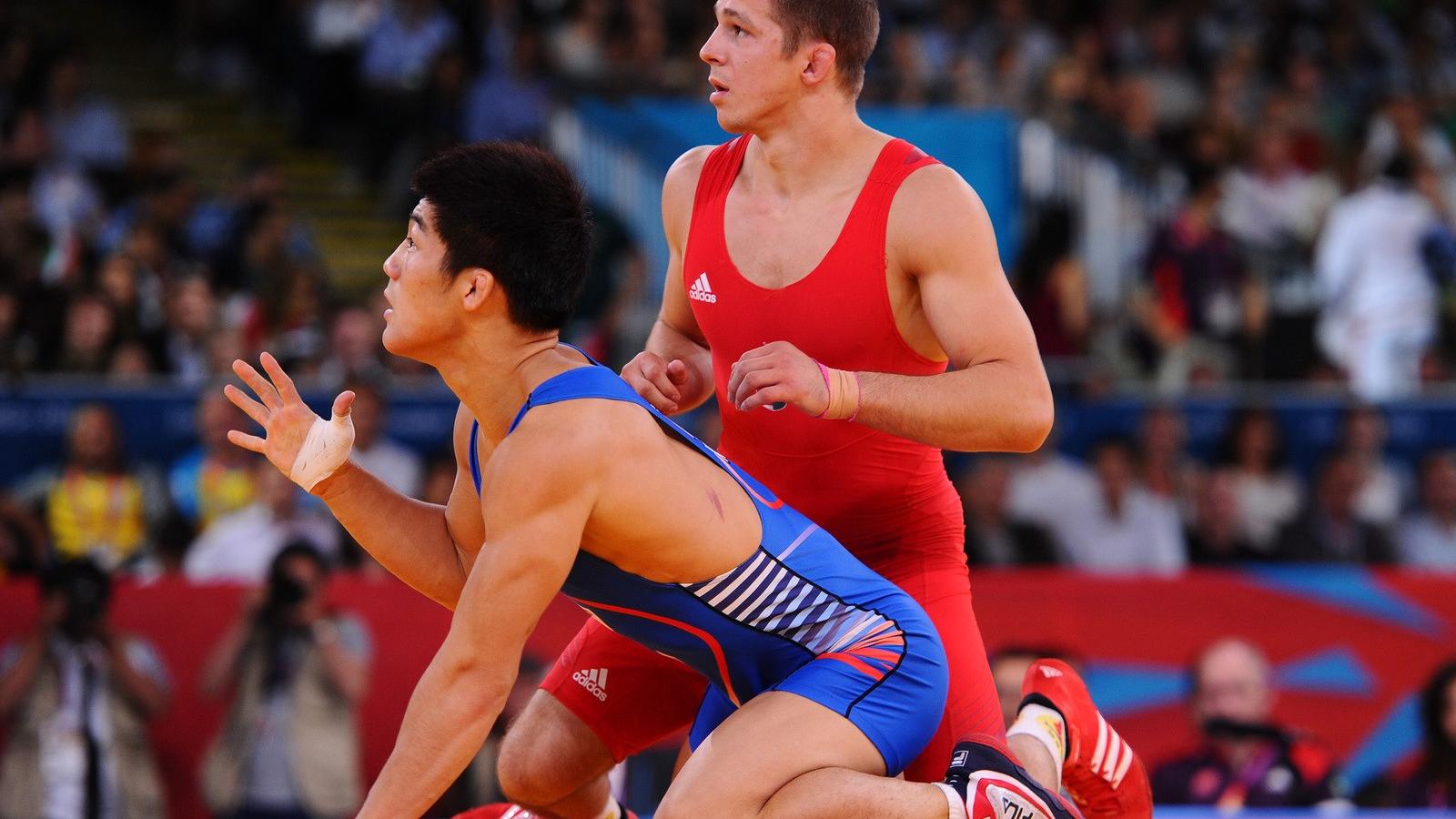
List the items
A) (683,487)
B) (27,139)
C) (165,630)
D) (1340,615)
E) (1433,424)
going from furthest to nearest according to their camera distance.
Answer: (27,139), (1433,424), (1340,615), (165,630), (683,487)

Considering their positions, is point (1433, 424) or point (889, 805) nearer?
point (889, 805)

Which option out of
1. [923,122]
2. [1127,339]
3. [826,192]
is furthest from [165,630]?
[1127,339]

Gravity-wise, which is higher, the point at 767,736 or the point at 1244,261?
the point at 1244,261

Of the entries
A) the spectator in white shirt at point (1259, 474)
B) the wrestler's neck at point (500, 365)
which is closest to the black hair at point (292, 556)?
the wrestler's neck at point (500, 365)

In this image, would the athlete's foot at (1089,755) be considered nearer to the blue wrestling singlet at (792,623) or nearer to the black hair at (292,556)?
the blue wrestling singlet at (792,623)

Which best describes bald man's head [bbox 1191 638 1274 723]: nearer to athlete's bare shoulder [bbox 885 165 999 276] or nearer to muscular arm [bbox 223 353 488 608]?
athlete's bare shoulder [bbox 885 165 999 276]

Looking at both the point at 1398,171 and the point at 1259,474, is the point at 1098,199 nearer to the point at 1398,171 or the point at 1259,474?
the point at 1398,171

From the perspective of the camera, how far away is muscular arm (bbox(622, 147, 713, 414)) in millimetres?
4074

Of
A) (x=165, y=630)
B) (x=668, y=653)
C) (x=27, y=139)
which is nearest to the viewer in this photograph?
(x=668, y=653)

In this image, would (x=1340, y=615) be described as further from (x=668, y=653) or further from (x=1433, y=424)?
(x=668, y=653)

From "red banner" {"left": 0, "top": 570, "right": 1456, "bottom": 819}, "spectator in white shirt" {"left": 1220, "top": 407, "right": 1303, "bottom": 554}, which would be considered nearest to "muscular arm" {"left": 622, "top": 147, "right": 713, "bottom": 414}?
"red banner" {"left": 0, "top": 570, "right": 1456, "bottom": 819}

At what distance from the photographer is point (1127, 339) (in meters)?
11.6

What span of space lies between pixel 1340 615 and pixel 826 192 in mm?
4693

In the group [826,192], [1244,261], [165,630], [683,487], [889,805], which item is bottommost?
[165,630]
